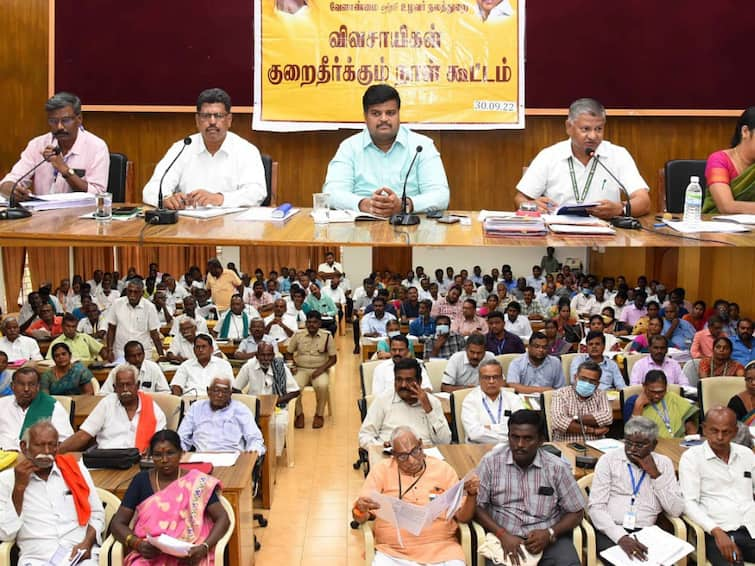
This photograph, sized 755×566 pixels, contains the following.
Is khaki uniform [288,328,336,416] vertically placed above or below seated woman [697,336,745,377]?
below

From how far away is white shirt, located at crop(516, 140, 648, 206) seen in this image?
3.58m

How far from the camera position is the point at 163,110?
6.63 metres

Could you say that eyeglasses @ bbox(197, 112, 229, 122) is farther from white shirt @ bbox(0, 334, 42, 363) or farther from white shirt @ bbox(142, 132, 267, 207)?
white shirt @ bbox(0, 334, 42, 363)

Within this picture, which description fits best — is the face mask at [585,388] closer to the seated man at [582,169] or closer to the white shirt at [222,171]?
the seated man at [582,169]

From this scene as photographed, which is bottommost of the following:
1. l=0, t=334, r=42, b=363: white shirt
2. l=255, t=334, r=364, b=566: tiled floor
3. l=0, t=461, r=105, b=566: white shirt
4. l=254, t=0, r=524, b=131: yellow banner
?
l=255, t=334, r=364, b=566: tiled floor

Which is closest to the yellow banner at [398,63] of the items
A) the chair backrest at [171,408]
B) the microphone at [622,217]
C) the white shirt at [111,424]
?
A: the chair backrest at [171,408]

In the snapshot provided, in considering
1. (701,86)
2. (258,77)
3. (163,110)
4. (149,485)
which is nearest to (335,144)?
(258,77)

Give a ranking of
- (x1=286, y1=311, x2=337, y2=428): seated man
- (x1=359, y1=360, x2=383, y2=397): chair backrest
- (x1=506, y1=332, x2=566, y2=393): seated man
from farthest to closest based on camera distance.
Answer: (x1=286, y1=311, x2=337, y2=428): seated man, (x1=506, y1=332, x2=566, y2=393): seated man, (x1=359, y1=360, x2=383, y2=397): chair backrest

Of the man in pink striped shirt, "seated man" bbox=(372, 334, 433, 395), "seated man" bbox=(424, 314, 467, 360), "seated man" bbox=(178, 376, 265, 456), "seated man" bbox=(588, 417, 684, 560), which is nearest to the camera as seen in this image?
the man in pink striped shirt

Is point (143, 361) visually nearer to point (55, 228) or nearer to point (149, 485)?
point (149, 485)

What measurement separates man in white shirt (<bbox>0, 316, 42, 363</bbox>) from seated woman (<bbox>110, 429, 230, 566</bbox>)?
8.89ft

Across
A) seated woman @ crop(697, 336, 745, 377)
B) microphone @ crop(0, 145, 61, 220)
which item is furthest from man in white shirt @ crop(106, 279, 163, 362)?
seated woman @ crop(697, 336, 745, 377)

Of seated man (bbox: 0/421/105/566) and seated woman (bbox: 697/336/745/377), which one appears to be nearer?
seated man (bbox: 0/421/105/566)

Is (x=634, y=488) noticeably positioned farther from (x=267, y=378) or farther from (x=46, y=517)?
(x=267, y=378)
